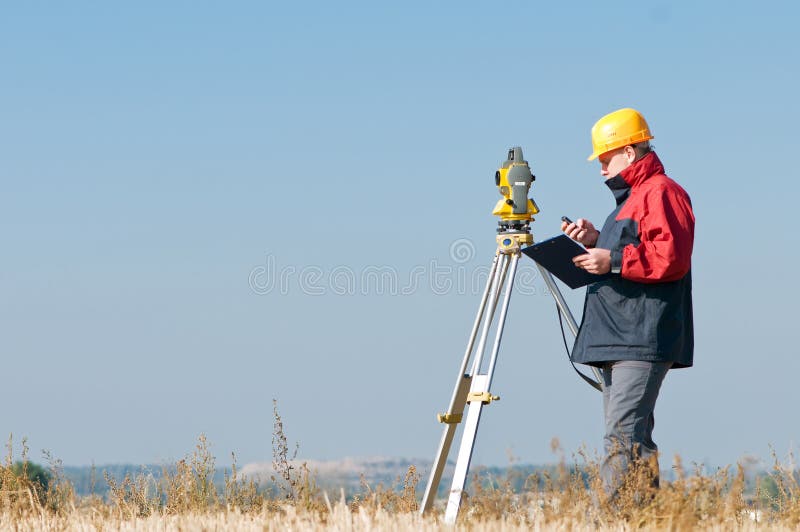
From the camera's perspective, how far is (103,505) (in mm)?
6766

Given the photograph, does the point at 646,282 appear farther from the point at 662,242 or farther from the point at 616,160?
the point at 616,160

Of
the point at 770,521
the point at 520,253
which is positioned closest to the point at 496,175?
the point at 520,253

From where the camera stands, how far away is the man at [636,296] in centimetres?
568

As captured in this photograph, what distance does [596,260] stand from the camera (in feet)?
18.6

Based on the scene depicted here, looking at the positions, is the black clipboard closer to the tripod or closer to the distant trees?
the tripod

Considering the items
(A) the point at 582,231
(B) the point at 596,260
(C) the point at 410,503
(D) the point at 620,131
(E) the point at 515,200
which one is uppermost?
(D) the point at 620,131

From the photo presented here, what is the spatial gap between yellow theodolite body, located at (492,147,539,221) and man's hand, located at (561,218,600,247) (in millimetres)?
311

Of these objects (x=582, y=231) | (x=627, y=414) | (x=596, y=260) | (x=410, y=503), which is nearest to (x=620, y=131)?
(x=582, y=231)

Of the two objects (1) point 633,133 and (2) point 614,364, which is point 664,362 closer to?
(2) point 614,364

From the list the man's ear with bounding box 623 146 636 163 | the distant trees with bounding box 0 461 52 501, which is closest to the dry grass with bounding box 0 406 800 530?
the distant trees with bounding box 0 461 52 501

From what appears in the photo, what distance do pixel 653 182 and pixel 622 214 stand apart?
0.26m

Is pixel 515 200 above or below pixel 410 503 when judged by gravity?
above

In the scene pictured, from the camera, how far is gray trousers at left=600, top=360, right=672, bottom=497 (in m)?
5.69

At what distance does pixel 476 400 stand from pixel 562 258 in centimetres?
110
